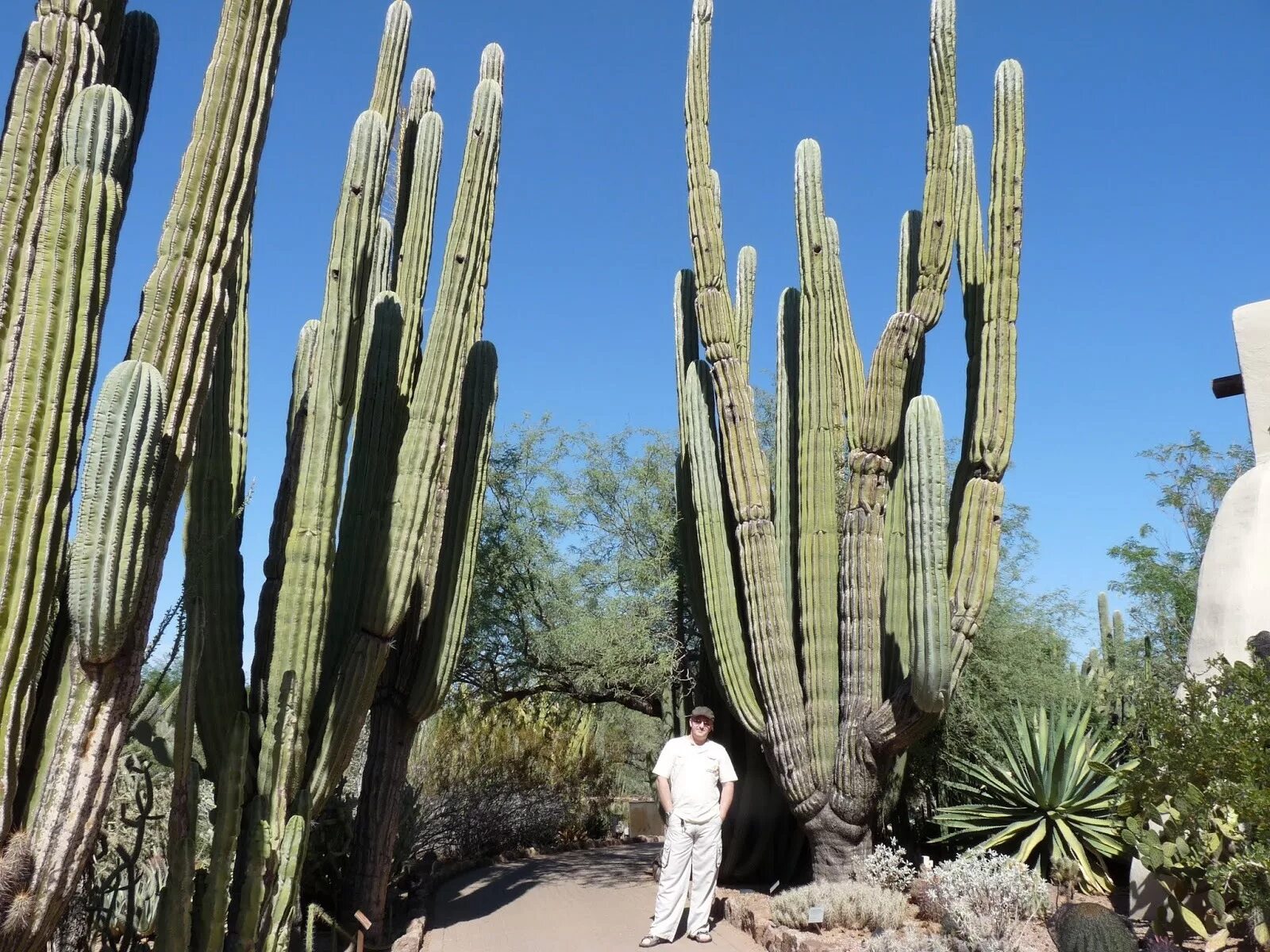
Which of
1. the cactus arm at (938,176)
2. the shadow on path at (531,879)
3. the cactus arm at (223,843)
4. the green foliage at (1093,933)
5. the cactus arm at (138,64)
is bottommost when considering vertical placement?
the shadow on path at (531,879)

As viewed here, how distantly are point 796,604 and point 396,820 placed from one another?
139 inches

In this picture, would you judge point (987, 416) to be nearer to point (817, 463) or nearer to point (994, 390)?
point (994, 390)

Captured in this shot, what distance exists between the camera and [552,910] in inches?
306

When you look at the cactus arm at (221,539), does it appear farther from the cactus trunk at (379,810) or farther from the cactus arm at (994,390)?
the cactus arm at (994,390)

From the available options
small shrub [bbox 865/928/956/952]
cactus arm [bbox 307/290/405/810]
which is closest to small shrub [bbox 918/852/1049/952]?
small shrub [bbox 865/928/956/952]

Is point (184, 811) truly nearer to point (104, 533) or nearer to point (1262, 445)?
point (104, 533)

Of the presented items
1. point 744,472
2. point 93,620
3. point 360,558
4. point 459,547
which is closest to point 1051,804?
point 744,472

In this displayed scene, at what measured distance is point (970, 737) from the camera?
31.9 ft

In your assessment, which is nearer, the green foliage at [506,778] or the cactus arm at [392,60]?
the cactus arm at [392,60]

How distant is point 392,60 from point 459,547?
3648 mm

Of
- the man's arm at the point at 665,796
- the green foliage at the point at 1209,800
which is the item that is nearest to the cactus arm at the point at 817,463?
the man's arm at the point at 665,796

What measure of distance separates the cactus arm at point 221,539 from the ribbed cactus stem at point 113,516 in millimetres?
1278

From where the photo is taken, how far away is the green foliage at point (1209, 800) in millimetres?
5117

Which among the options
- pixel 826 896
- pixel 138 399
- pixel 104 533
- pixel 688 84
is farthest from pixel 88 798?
pixel 688 84
